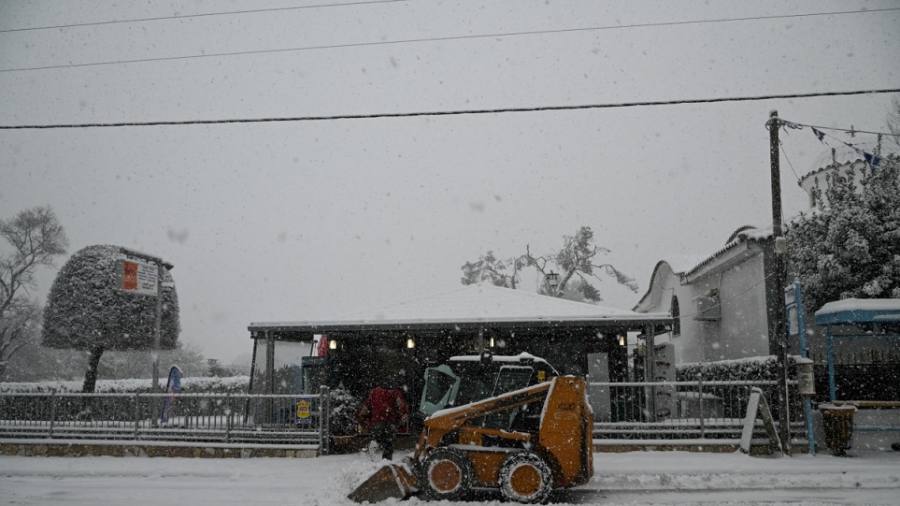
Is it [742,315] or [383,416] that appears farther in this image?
[742,315]

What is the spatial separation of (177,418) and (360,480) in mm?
7128

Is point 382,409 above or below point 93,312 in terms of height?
below

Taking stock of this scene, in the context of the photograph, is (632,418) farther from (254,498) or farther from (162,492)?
(162,492)

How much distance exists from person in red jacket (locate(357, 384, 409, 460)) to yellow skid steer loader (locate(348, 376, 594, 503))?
95.9 inches

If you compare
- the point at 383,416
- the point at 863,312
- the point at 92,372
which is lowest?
the point at 383,416

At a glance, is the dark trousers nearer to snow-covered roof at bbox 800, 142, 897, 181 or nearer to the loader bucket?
the loader bucket

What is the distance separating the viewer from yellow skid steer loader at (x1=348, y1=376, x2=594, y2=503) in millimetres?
7879

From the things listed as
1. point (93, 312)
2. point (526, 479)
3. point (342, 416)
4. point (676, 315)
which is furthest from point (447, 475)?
point (676, 315)

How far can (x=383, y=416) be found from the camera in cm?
1077

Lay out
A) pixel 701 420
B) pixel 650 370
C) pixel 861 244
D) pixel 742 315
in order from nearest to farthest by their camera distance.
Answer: pixel 701 420 < pixel 650 370 < pixel 861 244 < pixel 742 315

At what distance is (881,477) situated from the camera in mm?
9383

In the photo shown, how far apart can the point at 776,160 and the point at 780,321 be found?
128 inches

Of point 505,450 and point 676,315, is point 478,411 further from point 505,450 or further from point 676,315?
point 676,315

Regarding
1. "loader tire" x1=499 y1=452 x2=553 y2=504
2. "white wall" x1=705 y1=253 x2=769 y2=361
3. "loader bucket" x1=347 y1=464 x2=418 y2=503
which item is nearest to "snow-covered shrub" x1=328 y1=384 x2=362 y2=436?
"loader bucket" x1=347 y1=464 x2=418 y2=503
